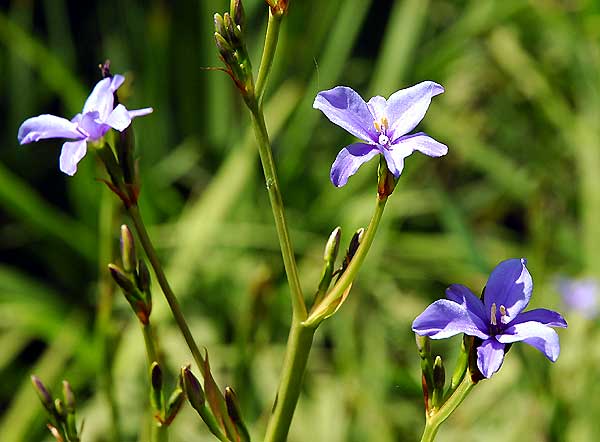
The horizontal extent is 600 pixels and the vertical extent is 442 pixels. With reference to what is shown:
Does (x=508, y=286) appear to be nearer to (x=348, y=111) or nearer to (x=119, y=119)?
(x=348, y=111)

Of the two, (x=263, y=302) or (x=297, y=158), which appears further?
(x=297, y=158)

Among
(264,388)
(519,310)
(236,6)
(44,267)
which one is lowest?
(264,388)

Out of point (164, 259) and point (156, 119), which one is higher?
point (156, 119)

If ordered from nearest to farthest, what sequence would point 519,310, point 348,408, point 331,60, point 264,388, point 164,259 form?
point 519,310 → point 348,408 → point 264,388 → point 164,259 → point 331,60

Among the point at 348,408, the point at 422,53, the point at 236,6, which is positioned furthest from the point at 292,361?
the point at 422,53

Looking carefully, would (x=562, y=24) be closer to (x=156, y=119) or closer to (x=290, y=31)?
(x=290, y=31)

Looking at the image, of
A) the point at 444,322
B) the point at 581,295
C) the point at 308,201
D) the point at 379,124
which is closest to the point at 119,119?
the point at 379,124
